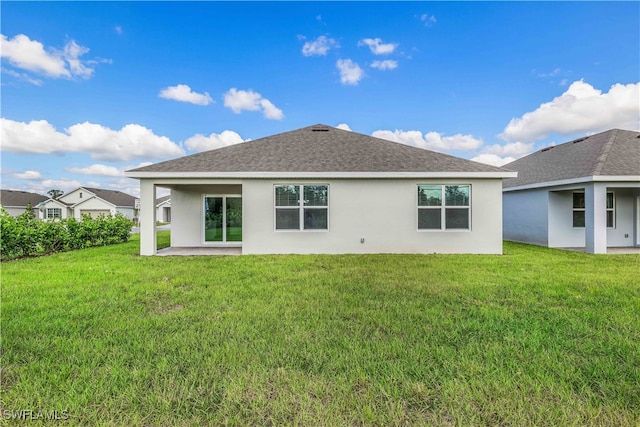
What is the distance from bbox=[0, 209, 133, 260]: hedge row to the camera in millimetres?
9477

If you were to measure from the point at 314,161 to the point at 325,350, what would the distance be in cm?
821

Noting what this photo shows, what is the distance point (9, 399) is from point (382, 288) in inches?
201

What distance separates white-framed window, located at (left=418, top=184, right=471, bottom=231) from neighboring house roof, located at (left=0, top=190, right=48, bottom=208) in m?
48.2

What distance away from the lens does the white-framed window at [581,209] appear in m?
12.1

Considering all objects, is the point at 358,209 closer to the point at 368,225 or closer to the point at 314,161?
the point at 368,225

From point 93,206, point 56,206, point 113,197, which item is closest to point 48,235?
point 93,206

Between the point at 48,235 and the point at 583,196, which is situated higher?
the point at 583,196

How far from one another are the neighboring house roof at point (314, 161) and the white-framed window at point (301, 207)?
2.04 ft

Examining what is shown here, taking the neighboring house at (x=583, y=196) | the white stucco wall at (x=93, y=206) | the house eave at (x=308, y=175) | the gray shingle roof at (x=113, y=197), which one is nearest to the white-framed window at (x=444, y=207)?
the house eave at (x=308, y=175)

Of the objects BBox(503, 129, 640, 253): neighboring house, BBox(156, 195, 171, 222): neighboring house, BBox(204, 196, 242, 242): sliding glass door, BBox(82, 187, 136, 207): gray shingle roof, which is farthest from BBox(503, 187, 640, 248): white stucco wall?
BBox(82, 187, 136, 207): gray shingle roof

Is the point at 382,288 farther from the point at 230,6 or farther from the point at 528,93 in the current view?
the point at 528,93

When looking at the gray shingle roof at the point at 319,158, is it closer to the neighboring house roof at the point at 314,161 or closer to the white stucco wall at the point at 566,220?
the neighboring house roof at the point at 314,161

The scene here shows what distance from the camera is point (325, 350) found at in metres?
3.22

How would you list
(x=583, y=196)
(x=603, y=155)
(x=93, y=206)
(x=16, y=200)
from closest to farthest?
(x=603, y=155), (x=583, y=196), (x=93, y=206), (x=16, y=200)
